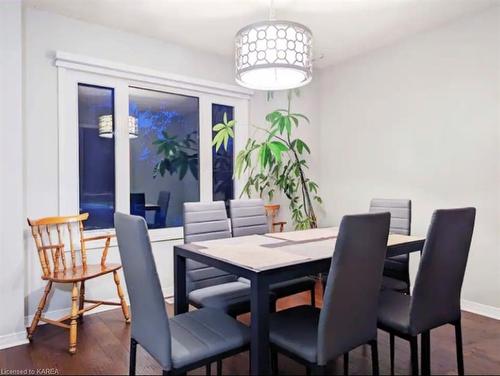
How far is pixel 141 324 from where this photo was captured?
1.54m

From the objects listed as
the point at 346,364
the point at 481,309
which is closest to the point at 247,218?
the point at 346,364

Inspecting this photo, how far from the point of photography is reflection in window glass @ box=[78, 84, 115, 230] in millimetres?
2973

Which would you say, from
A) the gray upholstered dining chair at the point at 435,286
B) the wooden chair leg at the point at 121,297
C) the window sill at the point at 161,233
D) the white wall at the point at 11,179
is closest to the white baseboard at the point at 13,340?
the white wall at the point at 11,179

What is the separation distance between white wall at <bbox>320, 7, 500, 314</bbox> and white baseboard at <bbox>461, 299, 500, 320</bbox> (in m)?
0.04

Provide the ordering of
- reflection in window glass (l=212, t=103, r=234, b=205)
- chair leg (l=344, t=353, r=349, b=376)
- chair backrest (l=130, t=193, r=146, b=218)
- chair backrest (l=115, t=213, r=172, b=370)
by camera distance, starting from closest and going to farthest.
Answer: chair backrest (l=115, t=213, r=172, b=370), chair leg (l=344, t=353, r=349, b=376), chair backrest (l=130, t=193, r=146, b=218), reflection in window glass (l=212, t=103, r=234, b=205)

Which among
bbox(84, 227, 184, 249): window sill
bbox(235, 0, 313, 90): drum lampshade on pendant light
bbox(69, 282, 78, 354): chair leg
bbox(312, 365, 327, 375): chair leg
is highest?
bbox(235, 0, 313, 90): drum lampshade on pendant light

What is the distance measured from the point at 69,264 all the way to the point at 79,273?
439 mm

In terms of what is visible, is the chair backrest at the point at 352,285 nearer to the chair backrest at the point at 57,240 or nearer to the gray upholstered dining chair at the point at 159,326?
the gray upholstered dining chair at the point at 159,326

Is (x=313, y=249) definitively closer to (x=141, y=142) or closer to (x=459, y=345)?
(x=459, y=345)

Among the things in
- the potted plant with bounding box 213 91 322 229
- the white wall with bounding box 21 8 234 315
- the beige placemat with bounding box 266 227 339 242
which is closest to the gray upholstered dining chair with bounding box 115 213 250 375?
the beige placemat with bounding box 266 227 339 242

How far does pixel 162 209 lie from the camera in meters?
3.43

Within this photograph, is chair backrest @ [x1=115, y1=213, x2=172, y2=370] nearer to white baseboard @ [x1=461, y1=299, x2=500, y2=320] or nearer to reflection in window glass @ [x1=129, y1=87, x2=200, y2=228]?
reflection in window glass @ [x1=129, y1=87, x2=200, y2=228]

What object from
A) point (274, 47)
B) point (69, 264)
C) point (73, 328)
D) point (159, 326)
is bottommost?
point (73, 328)

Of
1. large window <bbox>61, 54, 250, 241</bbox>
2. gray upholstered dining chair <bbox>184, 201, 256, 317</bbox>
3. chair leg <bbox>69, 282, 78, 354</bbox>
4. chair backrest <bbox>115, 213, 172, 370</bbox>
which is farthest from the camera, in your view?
large window <bbox>61, 54, 250, 241</bbox>
